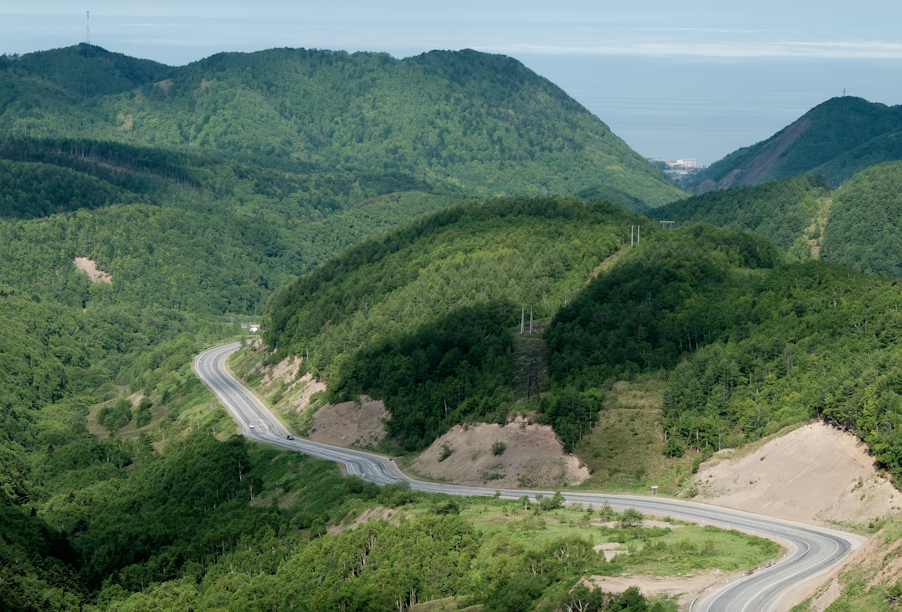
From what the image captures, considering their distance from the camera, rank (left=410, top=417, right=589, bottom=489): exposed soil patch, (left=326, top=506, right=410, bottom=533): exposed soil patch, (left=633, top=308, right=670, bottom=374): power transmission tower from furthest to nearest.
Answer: (left=633, top=308, right=670, bottom=374): power transmission tower
(left=410, top=417, right=589, bottom=489): exposed soil patch
(left=326, top=506, right=410, bottom=533): exposed soil patch

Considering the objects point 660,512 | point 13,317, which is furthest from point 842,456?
point 13,317

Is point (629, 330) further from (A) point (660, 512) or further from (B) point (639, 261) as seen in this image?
(A) point (660, 512)

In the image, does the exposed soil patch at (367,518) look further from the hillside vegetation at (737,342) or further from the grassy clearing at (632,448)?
the hillside vegetation at (737,342)

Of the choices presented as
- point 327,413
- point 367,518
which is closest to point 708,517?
point 367,518

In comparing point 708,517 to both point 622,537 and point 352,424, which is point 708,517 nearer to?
point 622,537

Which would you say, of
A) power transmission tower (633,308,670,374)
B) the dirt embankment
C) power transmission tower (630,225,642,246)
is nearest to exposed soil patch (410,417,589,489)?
the dirt embankment

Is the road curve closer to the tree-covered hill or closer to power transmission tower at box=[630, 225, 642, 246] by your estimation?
the tree-covered hill
